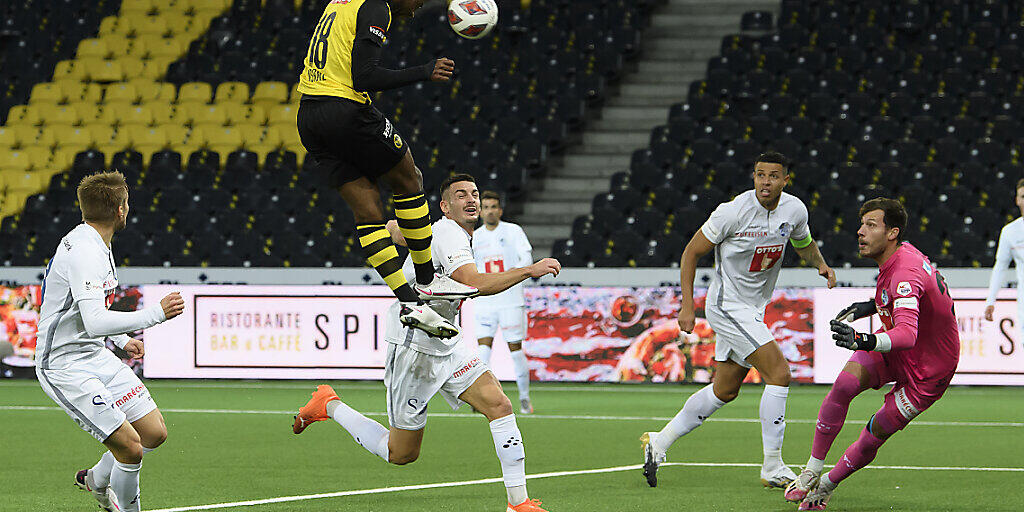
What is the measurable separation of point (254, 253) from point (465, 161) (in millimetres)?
3463

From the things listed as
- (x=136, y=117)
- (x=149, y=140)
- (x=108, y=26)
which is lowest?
(x=149, y=140)

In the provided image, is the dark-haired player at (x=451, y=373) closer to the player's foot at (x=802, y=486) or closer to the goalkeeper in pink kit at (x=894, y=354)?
the player's foot at (x=802, y=486)

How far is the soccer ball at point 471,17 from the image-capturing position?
7074mm

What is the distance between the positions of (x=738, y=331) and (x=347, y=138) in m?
3.24

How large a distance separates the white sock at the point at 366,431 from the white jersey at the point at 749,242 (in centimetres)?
256

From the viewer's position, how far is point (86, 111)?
2366 centimetres

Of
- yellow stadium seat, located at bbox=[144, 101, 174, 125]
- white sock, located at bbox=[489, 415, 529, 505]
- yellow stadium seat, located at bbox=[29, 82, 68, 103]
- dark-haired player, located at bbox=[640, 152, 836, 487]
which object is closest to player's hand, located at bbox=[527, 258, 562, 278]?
white sock, located at bbox=[489, 415, 529, 505]

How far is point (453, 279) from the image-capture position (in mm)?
7168

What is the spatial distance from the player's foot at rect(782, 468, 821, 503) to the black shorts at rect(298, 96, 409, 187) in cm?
296

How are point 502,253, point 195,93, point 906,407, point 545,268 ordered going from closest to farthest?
point 545,268
point 906,407
point 502,253
point 195,93

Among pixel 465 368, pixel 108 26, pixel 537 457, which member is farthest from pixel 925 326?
pixel 108 26

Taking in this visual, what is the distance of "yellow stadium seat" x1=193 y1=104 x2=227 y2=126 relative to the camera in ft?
75.0

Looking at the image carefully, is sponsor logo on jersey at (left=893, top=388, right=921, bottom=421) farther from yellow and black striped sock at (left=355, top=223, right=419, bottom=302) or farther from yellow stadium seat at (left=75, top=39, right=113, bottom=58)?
yellow stadium seat at (left=75, top=39, right=113, bottom=58)

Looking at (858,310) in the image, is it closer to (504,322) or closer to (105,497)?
(105,497)
